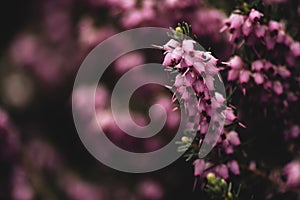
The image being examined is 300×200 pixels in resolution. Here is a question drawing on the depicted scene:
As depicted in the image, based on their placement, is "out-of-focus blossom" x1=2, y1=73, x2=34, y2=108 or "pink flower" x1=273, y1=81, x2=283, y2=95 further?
"out-of-focus blossom" x1=2, y1=73, x2=34, y2=108

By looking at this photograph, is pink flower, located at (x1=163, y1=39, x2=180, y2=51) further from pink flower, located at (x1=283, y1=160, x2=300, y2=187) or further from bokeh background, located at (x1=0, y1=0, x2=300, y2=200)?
pink flower, located at (x1=283, y1=160, x2=300, y2=187)

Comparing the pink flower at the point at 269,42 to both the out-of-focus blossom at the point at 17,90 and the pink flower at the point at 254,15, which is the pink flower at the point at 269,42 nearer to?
the pink flower at the point at 254,15

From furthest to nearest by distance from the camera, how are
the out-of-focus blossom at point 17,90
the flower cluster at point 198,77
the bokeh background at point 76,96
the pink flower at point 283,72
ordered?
1. the out-of-focus blossom at point 17,90
2. the bokeh background at point 76,96
3. the pink flower at point 283,72
4. the flower cluster at point 198,77

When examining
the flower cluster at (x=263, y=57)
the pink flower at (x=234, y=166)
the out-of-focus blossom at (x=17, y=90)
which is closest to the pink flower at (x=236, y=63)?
the flower cluster at (x=263, y=57)

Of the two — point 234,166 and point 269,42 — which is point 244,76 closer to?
point 269,42

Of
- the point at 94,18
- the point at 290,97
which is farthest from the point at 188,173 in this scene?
the point at 94,18

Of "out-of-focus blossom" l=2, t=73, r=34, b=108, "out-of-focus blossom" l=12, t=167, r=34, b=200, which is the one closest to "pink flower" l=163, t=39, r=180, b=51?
"out-of-focus blossom" l=12, t=167, r=34, b=200

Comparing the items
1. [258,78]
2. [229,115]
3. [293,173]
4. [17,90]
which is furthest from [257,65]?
[17,90]

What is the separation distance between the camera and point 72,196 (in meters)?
2.62

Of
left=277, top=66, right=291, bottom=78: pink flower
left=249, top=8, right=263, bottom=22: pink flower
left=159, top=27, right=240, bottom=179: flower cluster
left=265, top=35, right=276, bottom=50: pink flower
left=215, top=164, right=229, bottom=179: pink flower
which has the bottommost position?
left=215, top=164, right=229, bottom=179: pink flower

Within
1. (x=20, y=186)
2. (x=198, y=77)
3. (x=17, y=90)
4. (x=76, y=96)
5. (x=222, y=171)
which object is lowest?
(x=222, y=171)

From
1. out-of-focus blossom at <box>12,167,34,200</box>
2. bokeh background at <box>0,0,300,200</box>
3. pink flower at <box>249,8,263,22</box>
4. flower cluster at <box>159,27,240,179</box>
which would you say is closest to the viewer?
flower cluster at <box>159,27,240,179</box>

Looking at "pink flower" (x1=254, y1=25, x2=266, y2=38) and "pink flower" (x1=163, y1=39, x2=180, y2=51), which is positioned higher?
"pink flower" (x1=254, y1=25, x2=266, y2=38)

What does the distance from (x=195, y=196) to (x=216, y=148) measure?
0.48 m
